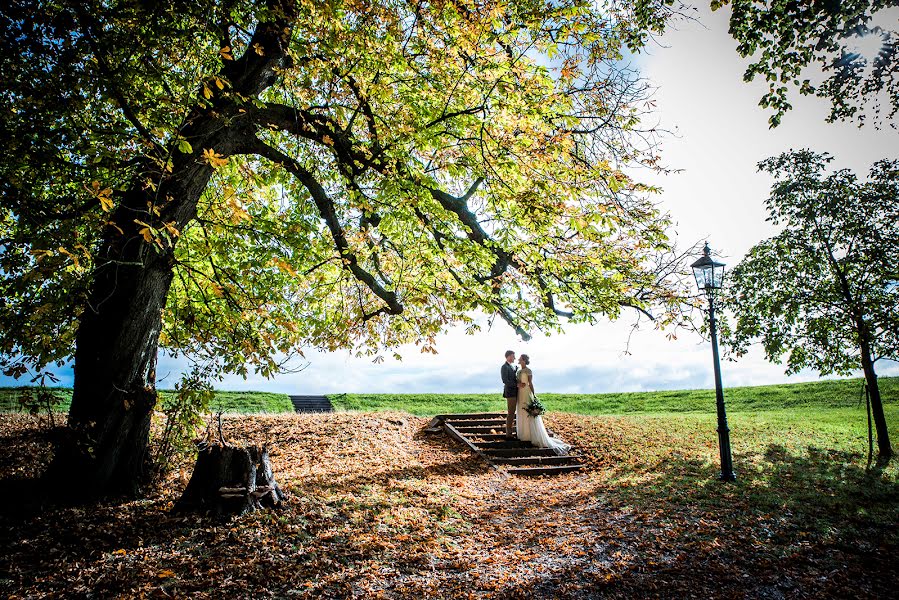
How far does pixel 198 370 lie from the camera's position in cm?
678

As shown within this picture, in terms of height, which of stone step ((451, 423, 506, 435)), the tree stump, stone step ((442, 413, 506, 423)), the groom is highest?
the groom

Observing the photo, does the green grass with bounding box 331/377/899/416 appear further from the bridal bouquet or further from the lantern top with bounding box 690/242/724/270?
the lantern top with bounding box 690/242/724/270

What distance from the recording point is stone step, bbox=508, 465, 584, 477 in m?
11.1

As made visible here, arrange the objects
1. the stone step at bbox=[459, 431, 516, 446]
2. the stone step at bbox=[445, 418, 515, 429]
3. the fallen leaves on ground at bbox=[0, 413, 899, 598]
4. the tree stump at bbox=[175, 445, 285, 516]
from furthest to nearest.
Answer: the stone step at bbox=[445, 418, 515, 429] < the stone step at bbox=[459, 431, 516, 446] < the tree stump at bbox=[175, 445, 285, 516] < the fallen leaves on ground at bbox=[0, 413, 899, 598]

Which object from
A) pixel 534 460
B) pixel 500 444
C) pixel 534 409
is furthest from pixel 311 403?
pixel 534 460

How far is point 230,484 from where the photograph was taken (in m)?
6.43

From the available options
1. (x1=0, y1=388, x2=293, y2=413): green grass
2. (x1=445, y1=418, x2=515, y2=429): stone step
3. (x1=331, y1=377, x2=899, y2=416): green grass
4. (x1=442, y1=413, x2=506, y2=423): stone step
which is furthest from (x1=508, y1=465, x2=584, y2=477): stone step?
(x1=0, y1=388, x2=293, y2=413): green grass

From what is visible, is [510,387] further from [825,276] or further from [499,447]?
[825,276]

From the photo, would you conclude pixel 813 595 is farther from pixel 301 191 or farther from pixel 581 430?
pixel 301 191

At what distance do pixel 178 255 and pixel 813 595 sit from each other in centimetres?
1032

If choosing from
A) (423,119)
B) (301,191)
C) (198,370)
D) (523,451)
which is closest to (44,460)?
(198,370)

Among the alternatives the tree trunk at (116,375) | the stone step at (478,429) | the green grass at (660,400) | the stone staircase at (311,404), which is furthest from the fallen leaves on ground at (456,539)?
the green grass at (660,400)

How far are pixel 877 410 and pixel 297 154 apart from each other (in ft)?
52.9

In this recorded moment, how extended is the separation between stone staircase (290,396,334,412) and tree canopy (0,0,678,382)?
10.1 m
